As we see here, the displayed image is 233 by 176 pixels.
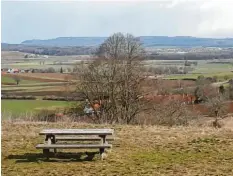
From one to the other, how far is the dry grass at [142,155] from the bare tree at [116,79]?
1189 centimetres

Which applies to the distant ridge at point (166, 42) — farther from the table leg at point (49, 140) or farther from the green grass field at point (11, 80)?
the table leg at point (49, 140)

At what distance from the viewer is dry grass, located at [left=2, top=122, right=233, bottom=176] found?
24.4 feet

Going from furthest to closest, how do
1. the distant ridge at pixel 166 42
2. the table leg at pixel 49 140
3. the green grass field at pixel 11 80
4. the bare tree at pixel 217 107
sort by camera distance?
the distant ridge at pixel 166 42 → the green grass field at pixel 11 80 → the bare tree at pixel 217 107 → the table leg at pixel 49 140

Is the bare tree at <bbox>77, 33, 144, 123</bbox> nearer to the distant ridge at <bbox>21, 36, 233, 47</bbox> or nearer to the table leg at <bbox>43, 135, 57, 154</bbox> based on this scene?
the table leg at <bbox>43, 135, 57, 154</bbox>

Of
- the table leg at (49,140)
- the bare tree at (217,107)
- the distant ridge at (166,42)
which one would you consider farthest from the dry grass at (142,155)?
the distant ridge at (166,42)

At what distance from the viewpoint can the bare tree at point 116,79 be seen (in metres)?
24.2

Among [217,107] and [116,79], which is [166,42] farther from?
[116,79]

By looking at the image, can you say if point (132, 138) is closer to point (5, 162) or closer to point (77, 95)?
point (5, 162)

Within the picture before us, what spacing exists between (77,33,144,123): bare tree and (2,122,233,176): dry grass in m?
11.9

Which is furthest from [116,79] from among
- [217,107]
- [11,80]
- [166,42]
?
[166,42]

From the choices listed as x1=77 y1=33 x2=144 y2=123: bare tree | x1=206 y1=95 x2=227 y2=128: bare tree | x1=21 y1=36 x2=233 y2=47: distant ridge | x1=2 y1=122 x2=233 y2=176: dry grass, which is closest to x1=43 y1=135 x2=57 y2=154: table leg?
x1=2 y1=122 x2=233 y2=176: dry grass

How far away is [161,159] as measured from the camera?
8352mm

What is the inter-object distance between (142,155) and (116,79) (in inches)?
617

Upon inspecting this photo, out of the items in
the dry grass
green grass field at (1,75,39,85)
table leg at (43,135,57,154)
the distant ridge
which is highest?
the distant ridge
